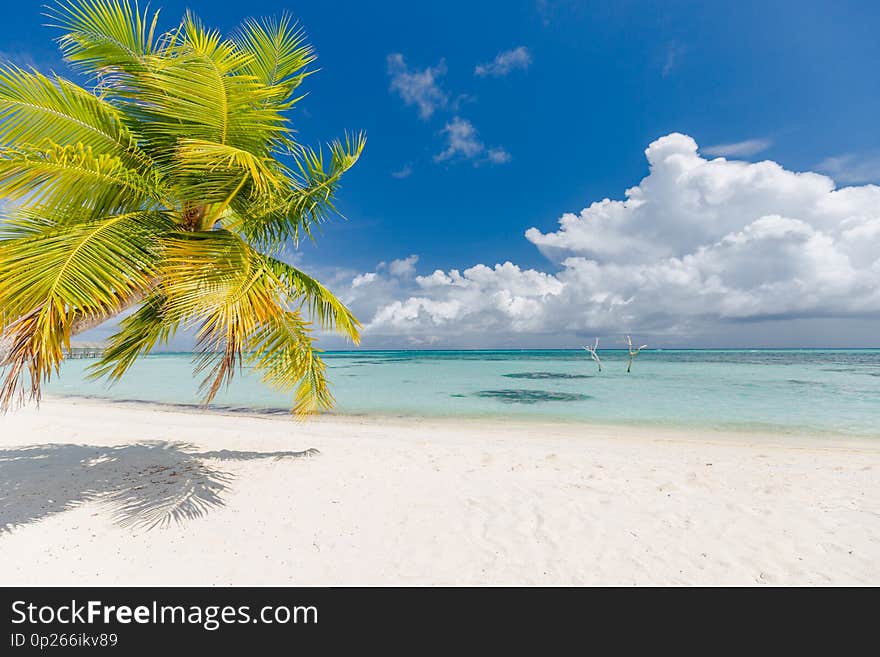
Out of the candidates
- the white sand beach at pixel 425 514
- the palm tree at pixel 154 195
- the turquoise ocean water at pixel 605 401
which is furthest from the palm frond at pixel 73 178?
the turquoise ocean water at pixel 605 401

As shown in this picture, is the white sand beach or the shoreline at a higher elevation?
the white sand beach

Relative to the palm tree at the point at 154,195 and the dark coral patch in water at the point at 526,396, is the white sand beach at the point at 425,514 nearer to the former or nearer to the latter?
the palm tree at the point at 154,195

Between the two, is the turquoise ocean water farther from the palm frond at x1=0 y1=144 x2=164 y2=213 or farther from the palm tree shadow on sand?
the palm frond at x1=0 y1=144 x2=164 y2=213

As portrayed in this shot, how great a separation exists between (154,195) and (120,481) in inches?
158

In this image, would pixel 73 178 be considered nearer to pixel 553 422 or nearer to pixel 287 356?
pixel 287 356

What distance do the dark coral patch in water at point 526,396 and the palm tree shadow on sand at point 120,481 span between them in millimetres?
12070

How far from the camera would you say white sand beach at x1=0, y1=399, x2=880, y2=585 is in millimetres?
3436

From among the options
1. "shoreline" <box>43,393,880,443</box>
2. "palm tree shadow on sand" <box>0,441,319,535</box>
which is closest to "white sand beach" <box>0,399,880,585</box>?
"palm tree shadow on sand" <box>0,441,319,535</box>

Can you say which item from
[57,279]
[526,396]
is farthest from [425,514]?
[526,396]

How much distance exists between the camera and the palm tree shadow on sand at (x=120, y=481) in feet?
14.6

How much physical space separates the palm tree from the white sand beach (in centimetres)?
157
